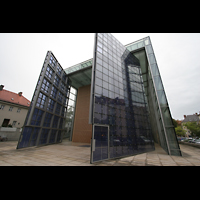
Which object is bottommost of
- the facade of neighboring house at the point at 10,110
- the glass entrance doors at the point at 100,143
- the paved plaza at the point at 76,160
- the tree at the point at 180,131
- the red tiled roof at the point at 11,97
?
the paved plaza at the point at 76,160

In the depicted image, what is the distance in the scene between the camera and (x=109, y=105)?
409 inches

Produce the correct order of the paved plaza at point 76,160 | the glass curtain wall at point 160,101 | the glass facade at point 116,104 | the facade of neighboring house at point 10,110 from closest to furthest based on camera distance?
the paved plaza at point 76,160
the glass facade at point 116,104
the glass curtain wall at point 160,101
the facade of neighboring house at point 10,110

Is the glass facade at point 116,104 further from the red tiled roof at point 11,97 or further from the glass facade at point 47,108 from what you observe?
the red tiled roof at point 11,97

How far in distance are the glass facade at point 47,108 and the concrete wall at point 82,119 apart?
379cm

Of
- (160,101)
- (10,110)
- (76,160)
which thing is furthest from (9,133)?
(160,101)

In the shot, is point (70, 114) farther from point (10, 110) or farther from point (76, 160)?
point (76, 160)

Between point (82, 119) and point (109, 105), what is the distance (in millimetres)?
16438

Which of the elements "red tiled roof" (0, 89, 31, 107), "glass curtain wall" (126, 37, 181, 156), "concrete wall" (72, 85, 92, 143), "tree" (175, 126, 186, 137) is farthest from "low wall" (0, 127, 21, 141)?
"tree" (175, 126, 186, 137)

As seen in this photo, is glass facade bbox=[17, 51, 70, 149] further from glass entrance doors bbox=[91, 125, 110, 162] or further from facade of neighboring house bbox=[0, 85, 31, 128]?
facade of neighboring house bbox=[0, 85, 31, 128]

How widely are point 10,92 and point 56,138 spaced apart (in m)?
23.4

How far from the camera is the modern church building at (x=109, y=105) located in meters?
9.29

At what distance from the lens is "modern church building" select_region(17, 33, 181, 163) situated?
30.5 feet

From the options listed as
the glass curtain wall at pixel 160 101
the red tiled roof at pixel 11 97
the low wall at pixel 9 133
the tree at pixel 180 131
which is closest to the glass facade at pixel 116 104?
the glass curtain wall at pixel 160 101
